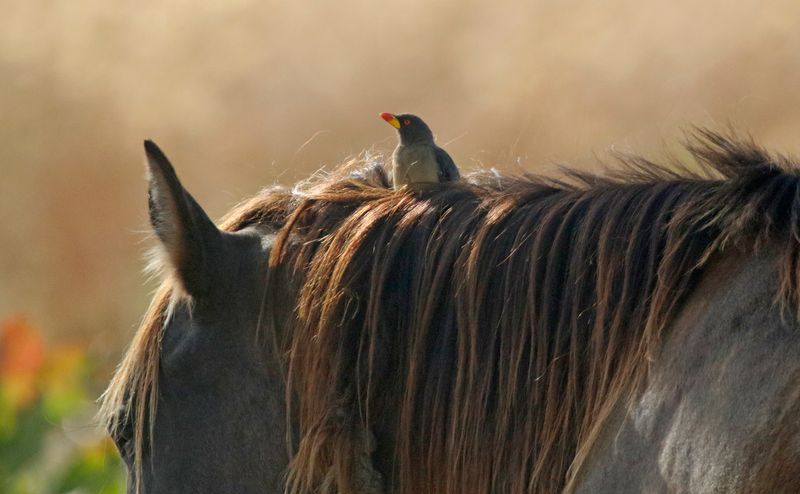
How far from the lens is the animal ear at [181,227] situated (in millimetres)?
2061

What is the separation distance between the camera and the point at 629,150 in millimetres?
2092

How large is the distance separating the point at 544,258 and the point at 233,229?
75cm

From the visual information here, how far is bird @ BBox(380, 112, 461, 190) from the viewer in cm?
316

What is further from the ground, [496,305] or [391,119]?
[391,119]

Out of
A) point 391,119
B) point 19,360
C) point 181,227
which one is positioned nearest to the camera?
point 181,227

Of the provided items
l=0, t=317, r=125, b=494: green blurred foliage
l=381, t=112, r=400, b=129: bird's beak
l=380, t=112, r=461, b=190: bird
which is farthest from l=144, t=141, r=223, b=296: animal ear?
l=0, t=317, r=125, b=494: green blurred foliage

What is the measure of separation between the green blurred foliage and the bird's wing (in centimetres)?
253

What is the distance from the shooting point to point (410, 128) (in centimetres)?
394

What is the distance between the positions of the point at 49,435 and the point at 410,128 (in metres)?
3.08

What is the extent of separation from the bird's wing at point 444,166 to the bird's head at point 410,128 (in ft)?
0.43

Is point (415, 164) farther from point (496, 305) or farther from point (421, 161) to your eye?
point (496, 305)

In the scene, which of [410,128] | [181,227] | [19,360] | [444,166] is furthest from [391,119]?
[19,360]

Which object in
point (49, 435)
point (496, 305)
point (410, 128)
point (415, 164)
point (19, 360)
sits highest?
point (410, 128)

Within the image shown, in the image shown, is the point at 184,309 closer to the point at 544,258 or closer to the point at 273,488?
the point at 273,488
